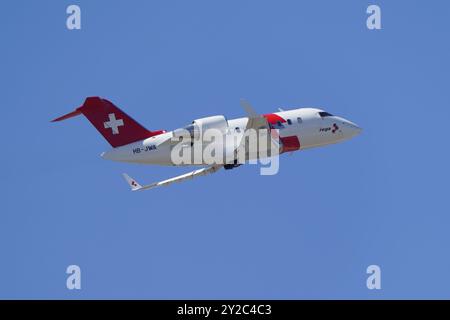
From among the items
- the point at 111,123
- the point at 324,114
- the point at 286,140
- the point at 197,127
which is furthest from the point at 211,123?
the point at 324,114

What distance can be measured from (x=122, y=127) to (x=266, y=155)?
818cm

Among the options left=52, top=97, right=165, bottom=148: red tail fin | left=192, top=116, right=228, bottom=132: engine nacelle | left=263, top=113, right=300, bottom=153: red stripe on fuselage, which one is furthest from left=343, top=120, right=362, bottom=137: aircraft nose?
left=52, top=97, right=165, bottom=148: red tail fin

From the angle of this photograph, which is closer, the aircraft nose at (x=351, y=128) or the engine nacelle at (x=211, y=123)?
the engine nacelle at (x=211, y=123)

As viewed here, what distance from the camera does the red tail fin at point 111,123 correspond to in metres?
57.2

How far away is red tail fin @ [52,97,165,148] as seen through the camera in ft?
188

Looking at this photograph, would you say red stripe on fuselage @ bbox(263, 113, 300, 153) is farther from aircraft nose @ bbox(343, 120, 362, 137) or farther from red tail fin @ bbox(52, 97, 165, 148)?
red tail fin @ bbox(52, 97, 165, 148)

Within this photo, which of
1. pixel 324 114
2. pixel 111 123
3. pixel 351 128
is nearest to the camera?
pixel 111 123

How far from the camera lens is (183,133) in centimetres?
5544

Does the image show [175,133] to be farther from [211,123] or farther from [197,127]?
[211,123]

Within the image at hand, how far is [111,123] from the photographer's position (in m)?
57.5

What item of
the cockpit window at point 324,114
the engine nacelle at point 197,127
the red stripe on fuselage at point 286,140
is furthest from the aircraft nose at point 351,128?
the engine nacelle at point 197,127

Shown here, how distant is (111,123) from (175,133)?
4205 millimetres

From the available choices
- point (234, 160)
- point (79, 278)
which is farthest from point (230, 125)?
point (79, 278)

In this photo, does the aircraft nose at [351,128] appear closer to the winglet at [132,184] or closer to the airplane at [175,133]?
the airplane at [175,133]
